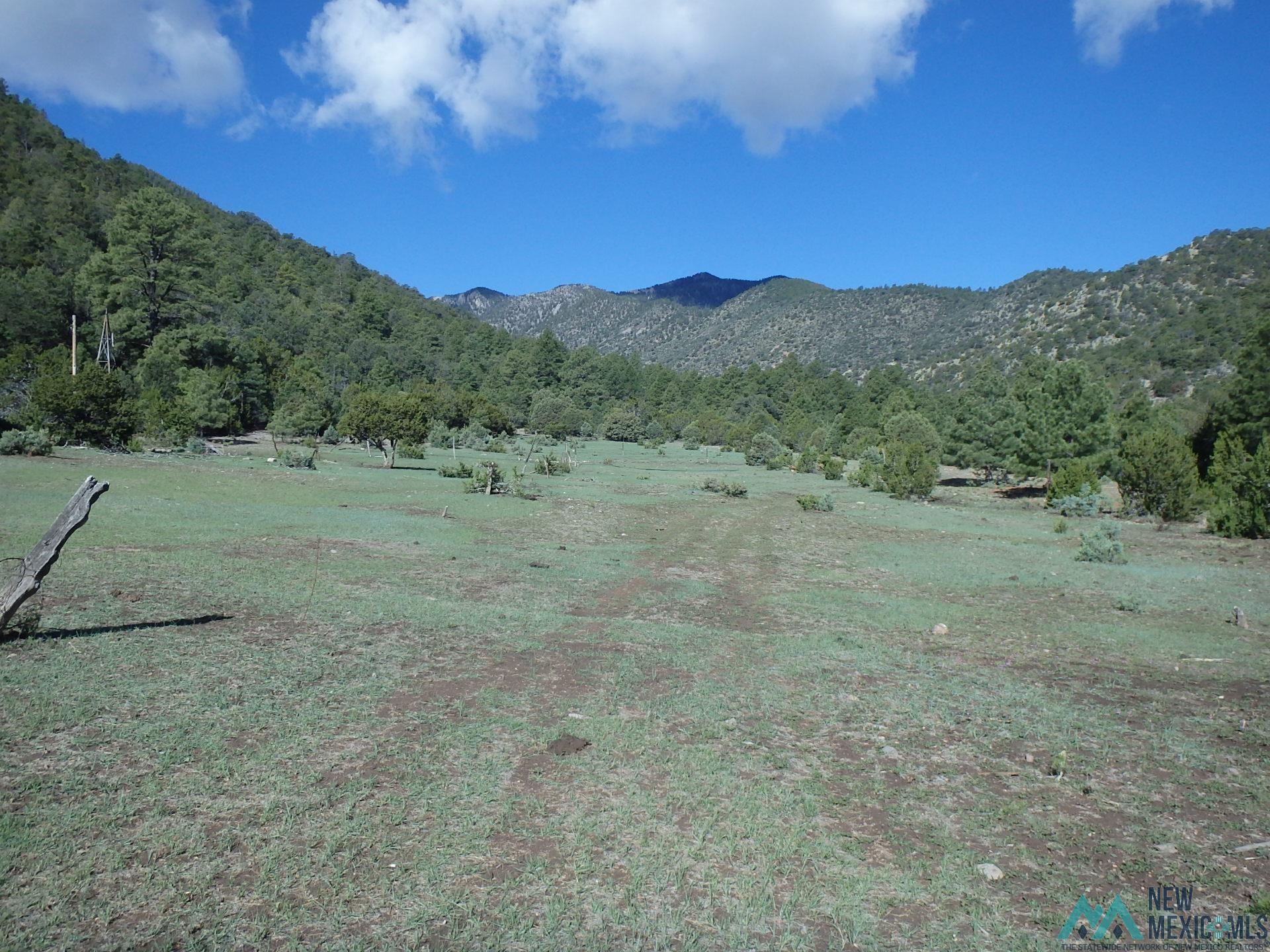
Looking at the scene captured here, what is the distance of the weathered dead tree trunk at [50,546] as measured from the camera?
272 inches

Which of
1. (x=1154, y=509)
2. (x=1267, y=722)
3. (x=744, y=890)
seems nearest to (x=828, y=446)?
(x=1154, y=509)

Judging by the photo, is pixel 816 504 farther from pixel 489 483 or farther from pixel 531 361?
pixel 531 361

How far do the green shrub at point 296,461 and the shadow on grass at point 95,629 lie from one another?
84.3 ft

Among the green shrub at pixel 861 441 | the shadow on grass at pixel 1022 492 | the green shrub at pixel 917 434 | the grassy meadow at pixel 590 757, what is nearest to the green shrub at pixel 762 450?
the green shrub at pixel 861 441

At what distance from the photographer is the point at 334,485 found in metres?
27.7

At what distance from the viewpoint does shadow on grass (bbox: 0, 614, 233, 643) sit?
25.4ft

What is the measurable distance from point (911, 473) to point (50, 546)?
121 ft

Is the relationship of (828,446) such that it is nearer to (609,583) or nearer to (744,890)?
(609,583)

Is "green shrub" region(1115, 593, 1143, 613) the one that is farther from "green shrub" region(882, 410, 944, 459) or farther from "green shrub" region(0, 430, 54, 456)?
"green shrub" region(882, 410, 944, 459)

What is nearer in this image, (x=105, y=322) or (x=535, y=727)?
(x=535, y=727)

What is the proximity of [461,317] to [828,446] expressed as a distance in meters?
91.1

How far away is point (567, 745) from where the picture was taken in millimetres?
6488

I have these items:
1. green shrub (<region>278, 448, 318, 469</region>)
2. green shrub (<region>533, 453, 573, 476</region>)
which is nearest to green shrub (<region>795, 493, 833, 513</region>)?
green shrub (<region>533, 453, 573, 476</region>)

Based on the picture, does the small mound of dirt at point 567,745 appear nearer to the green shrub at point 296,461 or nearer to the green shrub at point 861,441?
the green shrub at point 296,461
